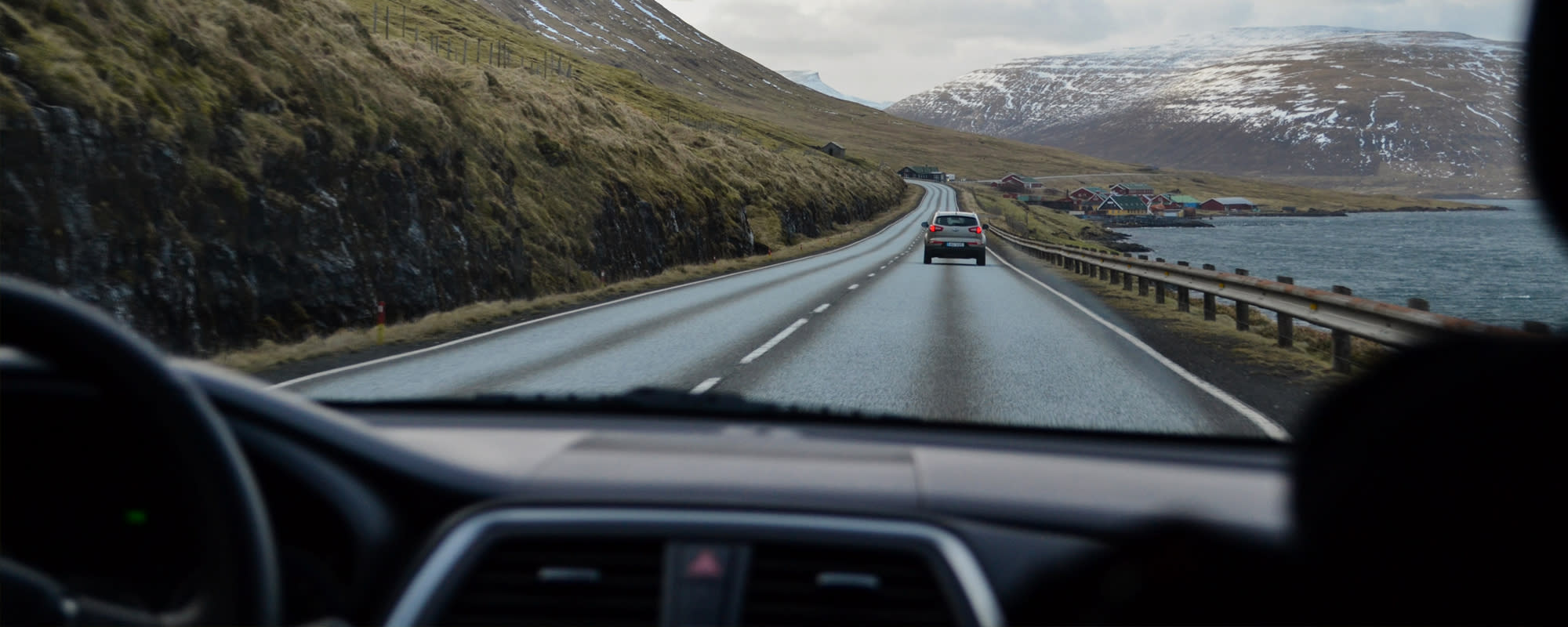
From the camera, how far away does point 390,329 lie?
14852 mm

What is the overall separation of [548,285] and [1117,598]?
2320 cm

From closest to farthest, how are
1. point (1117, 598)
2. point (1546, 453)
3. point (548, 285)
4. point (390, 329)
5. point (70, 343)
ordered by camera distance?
1. point (1546, 453)
2. point (70, 343)
3. point (1117, 598)
4. point (390, 329)
5. point (548, 285)

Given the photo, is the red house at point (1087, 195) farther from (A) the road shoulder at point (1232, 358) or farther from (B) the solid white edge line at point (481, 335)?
(A) the road shoulder at point (1232, 358)

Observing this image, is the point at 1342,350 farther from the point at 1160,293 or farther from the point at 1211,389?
the point at 1160,293

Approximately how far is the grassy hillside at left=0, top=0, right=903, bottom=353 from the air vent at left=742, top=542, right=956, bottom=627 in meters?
11.8

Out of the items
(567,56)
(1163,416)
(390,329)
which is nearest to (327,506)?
(1163,416)

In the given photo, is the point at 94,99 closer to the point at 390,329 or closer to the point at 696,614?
the point at 390,329

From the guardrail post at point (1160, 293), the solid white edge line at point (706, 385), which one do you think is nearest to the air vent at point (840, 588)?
the solid white edge line at point (706, 385)

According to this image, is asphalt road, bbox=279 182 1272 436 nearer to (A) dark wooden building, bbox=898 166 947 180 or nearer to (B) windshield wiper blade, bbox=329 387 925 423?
(B) windshield wiper blade, bbox=329 387 925 423

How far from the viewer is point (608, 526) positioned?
2.57 m

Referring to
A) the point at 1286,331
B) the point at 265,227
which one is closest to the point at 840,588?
the point at 1286,331

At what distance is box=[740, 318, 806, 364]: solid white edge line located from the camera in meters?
11.6

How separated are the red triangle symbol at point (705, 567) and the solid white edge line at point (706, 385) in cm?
692

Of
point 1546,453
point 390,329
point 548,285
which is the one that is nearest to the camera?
point 1546,453
